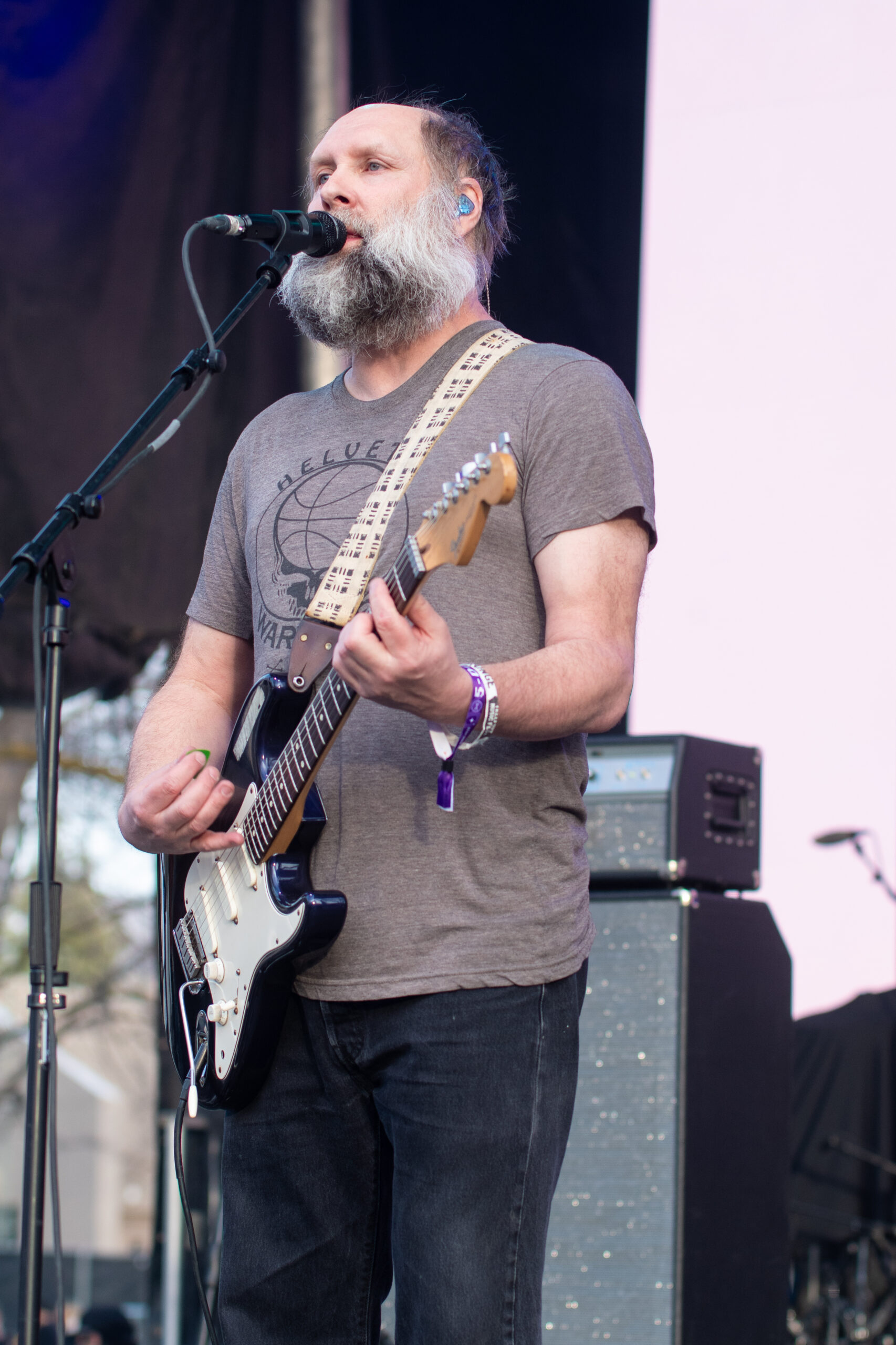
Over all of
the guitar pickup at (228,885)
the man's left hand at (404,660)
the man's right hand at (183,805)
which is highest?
the man's left hand at (404,660)

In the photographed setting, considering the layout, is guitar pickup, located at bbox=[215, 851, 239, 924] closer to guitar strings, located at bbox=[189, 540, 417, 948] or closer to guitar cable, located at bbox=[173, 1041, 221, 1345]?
guitar strings, located at bbox=[189, 540, 417, 948]

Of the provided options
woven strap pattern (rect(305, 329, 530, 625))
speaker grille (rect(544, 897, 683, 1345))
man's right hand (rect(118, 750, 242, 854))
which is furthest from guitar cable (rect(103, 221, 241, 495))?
speaker grille (rect(544, 897, 683, 1345))

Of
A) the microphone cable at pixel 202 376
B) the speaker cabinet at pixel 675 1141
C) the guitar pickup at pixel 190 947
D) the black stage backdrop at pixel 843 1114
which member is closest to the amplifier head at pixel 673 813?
the speaker cabinet at pixel 675 1141

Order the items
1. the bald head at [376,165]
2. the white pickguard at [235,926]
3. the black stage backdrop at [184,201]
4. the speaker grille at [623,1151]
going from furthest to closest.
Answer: the black stage backdrop at [184,201], the speaker grille at [623,1151], the bald head at [376,165], the white pickguard at [235,926]

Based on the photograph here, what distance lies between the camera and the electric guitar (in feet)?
4.67

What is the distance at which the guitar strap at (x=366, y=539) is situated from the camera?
1.55m

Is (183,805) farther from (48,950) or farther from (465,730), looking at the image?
(465,730)

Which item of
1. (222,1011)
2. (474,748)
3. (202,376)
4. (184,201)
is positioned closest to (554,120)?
(184,201)

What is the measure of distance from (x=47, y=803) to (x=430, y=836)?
1.63 ft

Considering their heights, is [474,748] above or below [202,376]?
below

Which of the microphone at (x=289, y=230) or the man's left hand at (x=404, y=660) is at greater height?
the microphone at (x=289, y=230)

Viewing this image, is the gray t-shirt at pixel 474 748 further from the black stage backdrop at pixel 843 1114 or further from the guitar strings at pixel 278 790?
the black stage backdrop at pixel 843 1114

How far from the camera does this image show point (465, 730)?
1.28m

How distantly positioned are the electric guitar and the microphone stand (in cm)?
18
